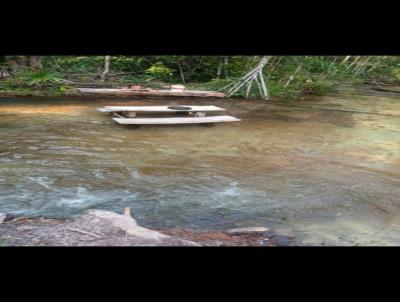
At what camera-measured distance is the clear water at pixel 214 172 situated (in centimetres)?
520

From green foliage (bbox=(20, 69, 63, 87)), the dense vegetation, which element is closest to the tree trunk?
the dense vegetation

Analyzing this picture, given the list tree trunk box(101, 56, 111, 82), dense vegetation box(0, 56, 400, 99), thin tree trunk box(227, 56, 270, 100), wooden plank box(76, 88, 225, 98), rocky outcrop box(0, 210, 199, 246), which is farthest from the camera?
tree trunk box(101, 56, 111, 82)

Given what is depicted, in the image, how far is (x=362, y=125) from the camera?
34.7 feet

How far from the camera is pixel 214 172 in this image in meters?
6.79

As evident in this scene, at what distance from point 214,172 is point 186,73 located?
9870 mm

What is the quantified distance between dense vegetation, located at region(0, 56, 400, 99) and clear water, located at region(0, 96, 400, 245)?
2.26 m

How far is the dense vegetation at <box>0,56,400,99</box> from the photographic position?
1310 cm

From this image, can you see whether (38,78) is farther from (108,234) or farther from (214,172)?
(108,234)

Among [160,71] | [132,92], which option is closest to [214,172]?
[132,92]

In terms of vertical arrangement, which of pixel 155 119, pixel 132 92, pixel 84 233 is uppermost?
pixel 132 92

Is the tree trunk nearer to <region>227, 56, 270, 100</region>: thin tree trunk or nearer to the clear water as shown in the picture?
Answer: the clear water
